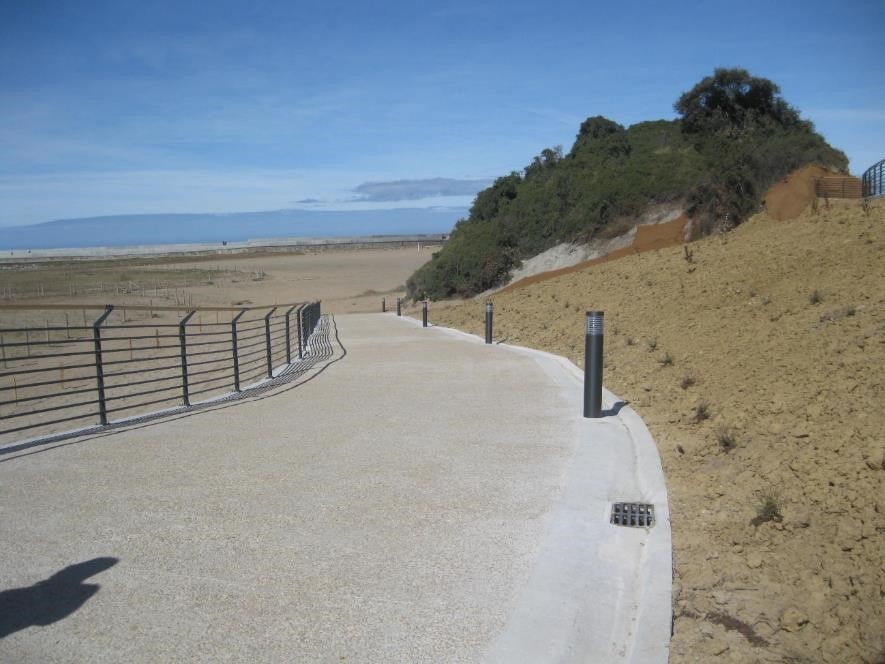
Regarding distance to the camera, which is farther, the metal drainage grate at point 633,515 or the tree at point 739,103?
the tree at point 739,103

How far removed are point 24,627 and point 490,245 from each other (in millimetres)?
33043

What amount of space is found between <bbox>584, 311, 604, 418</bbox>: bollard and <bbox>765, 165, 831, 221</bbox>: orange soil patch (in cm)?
1358

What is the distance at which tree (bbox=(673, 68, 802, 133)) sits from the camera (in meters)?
35.0

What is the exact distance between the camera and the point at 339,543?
5480mm

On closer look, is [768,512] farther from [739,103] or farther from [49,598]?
[739,103]

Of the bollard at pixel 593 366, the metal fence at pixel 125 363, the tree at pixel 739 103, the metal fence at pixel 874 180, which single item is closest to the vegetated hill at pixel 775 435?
the bollard at pixel 593 366

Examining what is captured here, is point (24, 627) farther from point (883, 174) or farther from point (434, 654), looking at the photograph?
point (883, 174)

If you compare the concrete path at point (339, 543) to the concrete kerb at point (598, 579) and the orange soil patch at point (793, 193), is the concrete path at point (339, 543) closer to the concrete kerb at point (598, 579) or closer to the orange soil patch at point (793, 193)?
the concrete kerb at point (598, 579)

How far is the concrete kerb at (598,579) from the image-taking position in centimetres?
408

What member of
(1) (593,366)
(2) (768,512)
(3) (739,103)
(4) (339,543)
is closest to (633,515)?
(2) (768,512)

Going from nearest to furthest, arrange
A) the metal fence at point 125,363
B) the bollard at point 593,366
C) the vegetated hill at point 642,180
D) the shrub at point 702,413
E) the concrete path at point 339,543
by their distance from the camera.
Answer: the concrete path at point 339,543 → the shrub at point 702,413 → the bollard at point 593,366 → the metal fence at point 125,363 → the vegetated hill at point 642,180

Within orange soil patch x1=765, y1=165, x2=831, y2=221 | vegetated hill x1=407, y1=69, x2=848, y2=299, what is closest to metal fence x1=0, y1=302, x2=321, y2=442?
vegetated hill x1=407, y1=69, x2=848, y2=299

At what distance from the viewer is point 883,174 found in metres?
22.9

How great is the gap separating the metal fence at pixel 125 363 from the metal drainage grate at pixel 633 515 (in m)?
5.35
